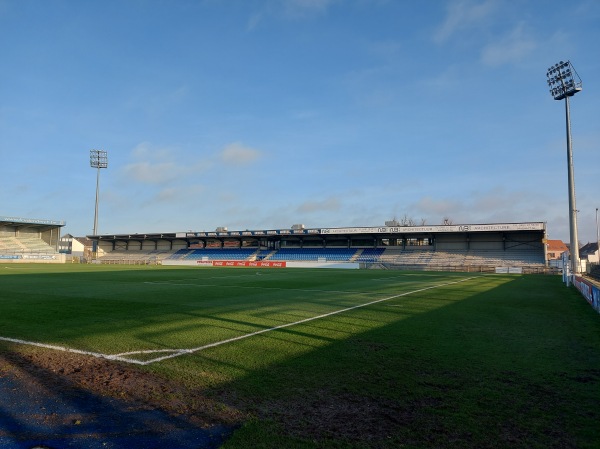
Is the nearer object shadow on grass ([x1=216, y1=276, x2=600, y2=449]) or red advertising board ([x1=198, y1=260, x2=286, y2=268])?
shadow on grass ([x1=216, y1=276, x2=600, y2=449])

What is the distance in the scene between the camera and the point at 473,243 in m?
54.3

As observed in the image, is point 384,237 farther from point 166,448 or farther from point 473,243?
point 166,448

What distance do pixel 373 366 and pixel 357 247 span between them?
5670cm

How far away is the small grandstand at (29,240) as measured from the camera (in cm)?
6259

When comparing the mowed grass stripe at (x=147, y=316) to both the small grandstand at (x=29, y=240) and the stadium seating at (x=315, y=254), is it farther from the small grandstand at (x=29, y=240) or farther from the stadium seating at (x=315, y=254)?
the small grandstand at (x=29, y=240)

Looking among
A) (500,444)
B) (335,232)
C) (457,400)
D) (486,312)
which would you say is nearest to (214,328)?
(457,400)

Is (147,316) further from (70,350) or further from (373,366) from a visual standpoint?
(373,366)

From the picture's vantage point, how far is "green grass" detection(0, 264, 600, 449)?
3.81 metres

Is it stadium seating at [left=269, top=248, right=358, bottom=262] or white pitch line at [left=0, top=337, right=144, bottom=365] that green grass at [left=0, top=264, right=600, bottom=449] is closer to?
white pitch line at [left=0, top=337, right=144, bottom=365]

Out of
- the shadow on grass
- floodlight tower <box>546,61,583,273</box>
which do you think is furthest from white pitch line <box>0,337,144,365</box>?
floodlight tower <box>546,61,583,273</box>

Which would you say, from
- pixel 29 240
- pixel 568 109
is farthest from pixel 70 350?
pixel 29 240

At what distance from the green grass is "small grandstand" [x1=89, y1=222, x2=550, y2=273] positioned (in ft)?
129

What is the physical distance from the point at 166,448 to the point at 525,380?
4.75m

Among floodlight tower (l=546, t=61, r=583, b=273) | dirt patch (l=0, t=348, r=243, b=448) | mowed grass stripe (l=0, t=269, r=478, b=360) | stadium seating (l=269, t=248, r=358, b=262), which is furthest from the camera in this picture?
stadium seating (l=269, t=248, r=358, b=262)
